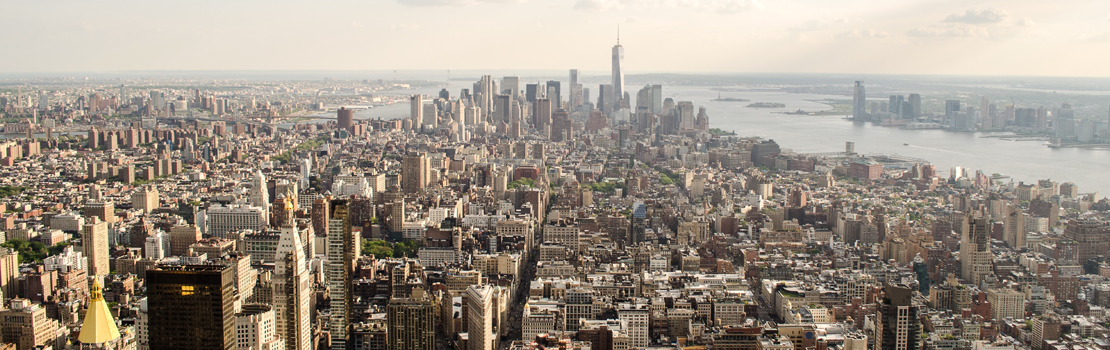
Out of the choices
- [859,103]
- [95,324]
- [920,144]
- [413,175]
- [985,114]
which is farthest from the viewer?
[859,103]

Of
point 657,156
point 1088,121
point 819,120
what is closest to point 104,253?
point 657,156

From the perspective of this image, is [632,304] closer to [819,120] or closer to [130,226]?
[130,226]

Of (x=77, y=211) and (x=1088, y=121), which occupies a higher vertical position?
(x=1088, y=121)

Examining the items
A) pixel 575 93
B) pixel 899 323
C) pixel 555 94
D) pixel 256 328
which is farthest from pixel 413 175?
pixel 575 93

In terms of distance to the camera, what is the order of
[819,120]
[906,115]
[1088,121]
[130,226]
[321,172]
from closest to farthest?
[130,226], [1088,121], [321,172], [906,115], [819,120]

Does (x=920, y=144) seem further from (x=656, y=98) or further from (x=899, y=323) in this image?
(x=899, y=323)

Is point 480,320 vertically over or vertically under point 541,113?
under

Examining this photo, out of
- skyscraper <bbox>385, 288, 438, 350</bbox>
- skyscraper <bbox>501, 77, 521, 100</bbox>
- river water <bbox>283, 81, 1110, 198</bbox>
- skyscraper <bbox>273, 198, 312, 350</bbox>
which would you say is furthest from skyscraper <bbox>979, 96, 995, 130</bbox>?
skyscraper <bbox>273, 198, 312, 350</bbox>
